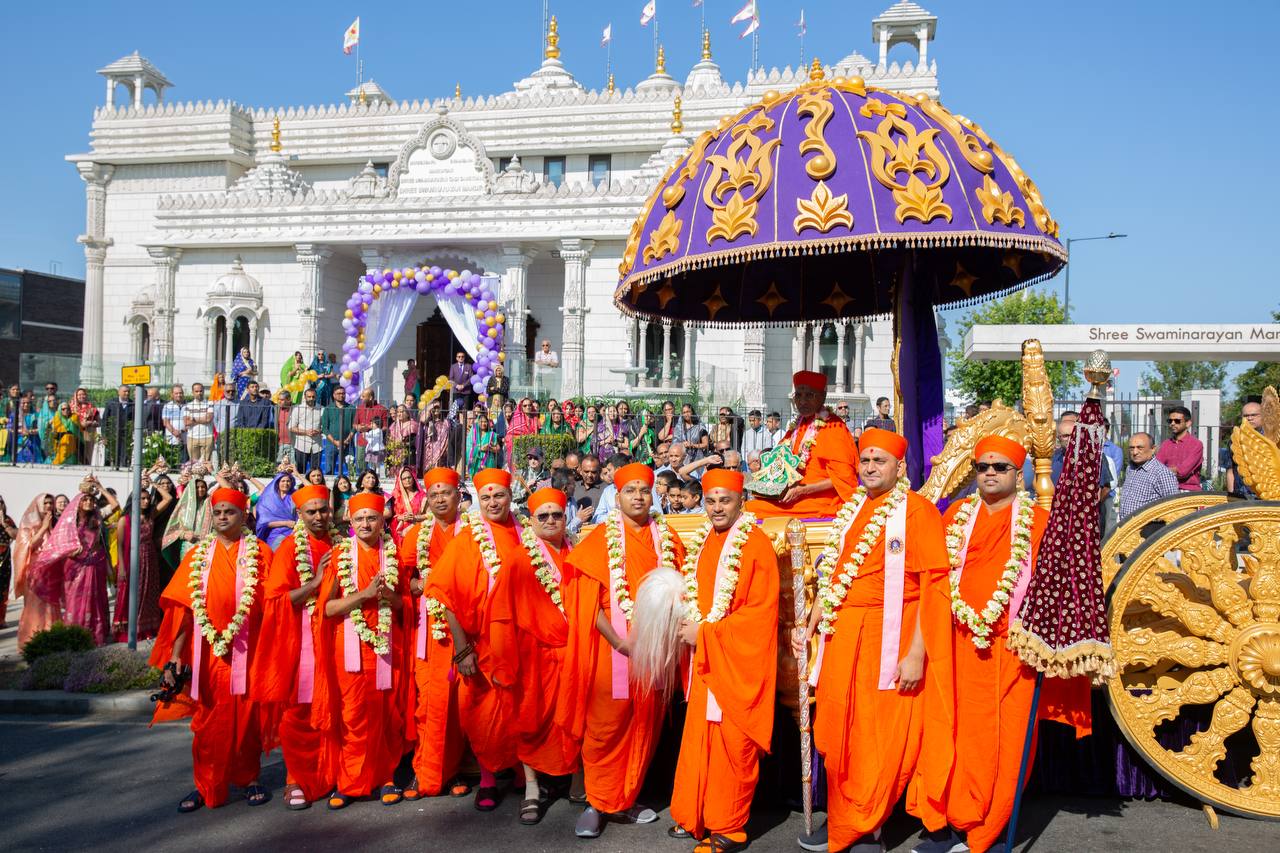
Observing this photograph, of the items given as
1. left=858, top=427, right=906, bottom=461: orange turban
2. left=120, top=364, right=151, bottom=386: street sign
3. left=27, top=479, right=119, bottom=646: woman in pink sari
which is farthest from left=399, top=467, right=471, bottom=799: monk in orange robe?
left=27, top=479, right=119, bottom=646: woman in pink sari

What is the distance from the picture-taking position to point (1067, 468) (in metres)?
4.79

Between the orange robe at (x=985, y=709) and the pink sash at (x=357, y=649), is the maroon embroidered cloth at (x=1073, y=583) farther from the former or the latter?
the pink sash at (x=357, y=649)

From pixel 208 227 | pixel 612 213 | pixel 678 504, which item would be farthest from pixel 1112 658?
pixel 208 227

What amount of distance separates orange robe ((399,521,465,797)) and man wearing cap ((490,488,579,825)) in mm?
462

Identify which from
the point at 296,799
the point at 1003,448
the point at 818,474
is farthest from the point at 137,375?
the point at 1003,448

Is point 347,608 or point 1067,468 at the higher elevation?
point 1067,468

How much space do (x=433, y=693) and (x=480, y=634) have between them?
0.46m

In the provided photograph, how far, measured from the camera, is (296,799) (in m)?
5.80

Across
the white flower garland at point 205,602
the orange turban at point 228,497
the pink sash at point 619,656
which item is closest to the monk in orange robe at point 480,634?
the pink sash at point 619,656

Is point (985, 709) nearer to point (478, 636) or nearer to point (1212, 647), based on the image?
point (1212, 647)

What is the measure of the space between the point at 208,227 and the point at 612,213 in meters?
10.1

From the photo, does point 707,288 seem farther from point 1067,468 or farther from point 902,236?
point 1067,468

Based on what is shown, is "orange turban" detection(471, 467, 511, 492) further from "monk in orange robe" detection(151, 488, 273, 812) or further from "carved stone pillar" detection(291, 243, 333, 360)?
"carved stone pillar" detection(291, 243, 333, 360)

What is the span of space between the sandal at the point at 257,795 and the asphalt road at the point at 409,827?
0.15 feet
